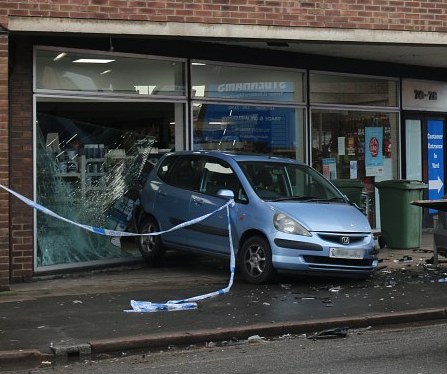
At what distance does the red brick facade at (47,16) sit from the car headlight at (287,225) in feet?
10.1

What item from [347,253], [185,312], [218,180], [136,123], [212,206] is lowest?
[185,312]

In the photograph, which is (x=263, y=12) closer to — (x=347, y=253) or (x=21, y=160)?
(x=347, y=253)

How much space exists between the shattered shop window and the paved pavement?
1.50 feet

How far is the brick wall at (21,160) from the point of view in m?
10.4

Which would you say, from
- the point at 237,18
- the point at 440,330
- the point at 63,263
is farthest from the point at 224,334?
the point at 237,18

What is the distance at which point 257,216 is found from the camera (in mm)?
9758

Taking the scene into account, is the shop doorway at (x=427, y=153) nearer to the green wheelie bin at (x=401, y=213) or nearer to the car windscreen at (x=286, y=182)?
the green wheelie bin at (x=401, y=213)

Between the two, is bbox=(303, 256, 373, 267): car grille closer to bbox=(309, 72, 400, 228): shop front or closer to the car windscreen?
the car windscreen

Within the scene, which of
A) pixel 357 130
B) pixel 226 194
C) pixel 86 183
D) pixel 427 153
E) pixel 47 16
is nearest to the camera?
pixel 47 16

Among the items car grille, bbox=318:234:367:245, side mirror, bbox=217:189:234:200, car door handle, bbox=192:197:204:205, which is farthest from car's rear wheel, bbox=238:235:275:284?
car door handle, bbox=192:197:204:205

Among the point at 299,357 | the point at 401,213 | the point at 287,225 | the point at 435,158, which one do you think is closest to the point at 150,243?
the point at 287,225

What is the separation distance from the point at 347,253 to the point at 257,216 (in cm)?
127

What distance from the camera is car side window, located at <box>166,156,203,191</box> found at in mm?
10867

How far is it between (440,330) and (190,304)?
277cm
